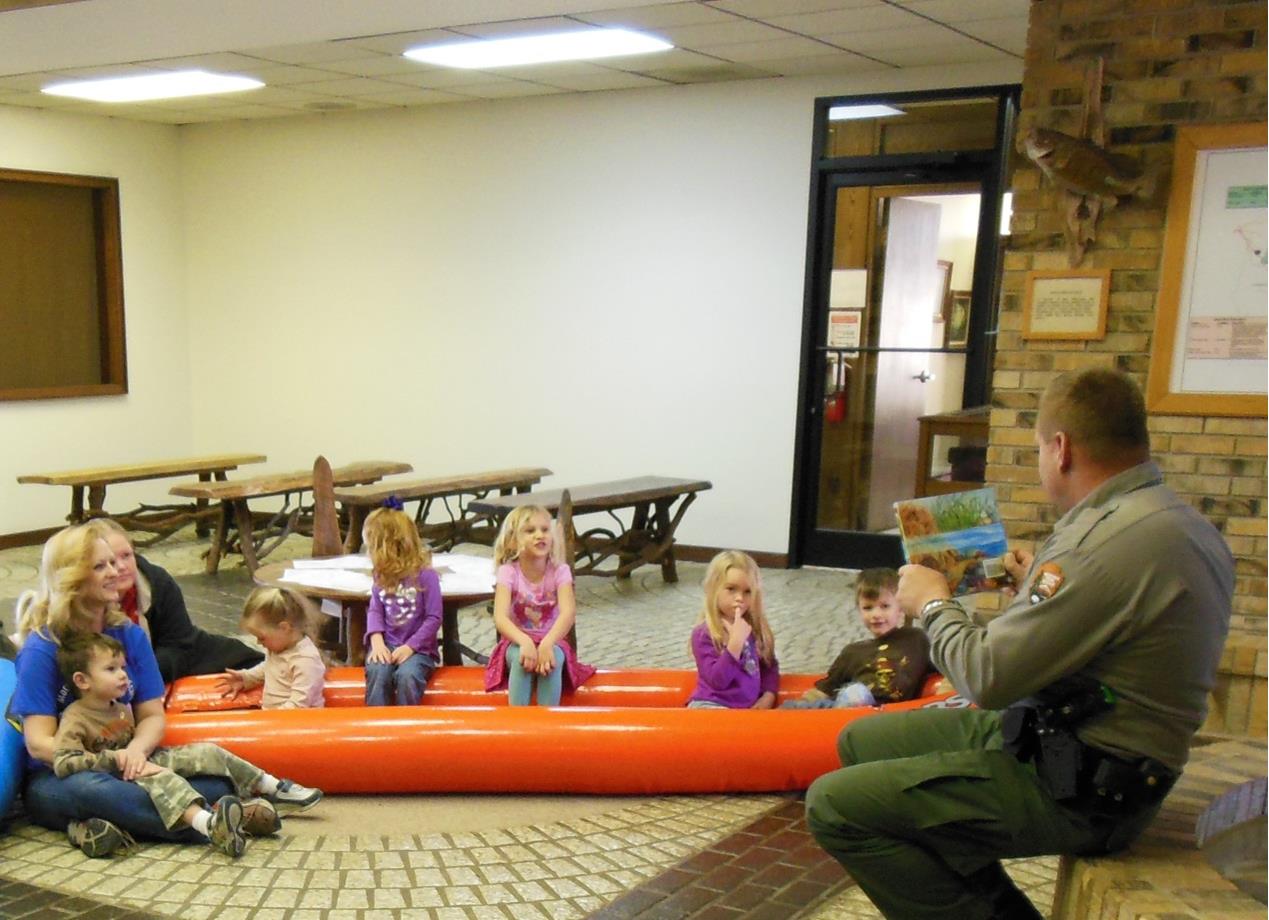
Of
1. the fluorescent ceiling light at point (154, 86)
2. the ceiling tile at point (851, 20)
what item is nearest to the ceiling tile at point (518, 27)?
the ceiling tile at point (851, 20)

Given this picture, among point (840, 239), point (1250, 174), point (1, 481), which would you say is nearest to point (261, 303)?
point (1, 481)

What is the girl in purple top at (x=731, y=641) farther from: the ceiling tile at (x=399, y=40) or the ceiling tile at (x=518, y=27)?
the ceiling tile at (x=399, y=40)

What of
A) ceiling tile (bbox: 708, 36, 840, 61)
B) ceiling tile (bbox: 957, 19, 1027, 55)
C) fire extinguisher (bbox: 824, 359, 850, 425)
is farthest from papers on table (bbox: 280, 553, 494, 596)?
ceiling tile (bbox: 957, 19, 1027, 55)

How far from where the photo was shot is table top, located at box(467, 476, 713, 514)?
6.81 metres

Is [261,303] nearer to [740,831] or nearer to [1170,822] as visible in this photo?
[740,831]

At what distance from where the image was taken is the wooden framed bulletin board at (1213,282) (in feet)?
14.8

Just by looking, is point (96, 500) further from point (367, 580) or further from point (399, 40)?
point (367, 580)

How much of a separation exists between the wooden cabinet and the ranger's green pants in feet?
14.8

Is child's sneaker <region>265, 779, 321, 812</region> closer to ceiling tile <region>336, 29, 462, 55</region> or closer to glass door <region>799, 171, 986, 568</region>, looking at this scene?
ceiling tile <region>336, 29, 462, 55</region>

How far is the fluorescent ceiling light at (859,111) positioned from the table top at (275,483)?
3.94 metres

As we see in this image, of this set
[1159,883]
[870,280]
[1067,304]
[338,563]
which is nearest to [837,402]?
[870,280]

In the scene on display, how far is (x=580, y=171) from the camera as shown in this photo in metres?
8.51

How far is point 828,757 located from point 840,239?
15.2 feet

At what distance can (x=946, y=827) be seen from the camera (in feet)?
8.13
